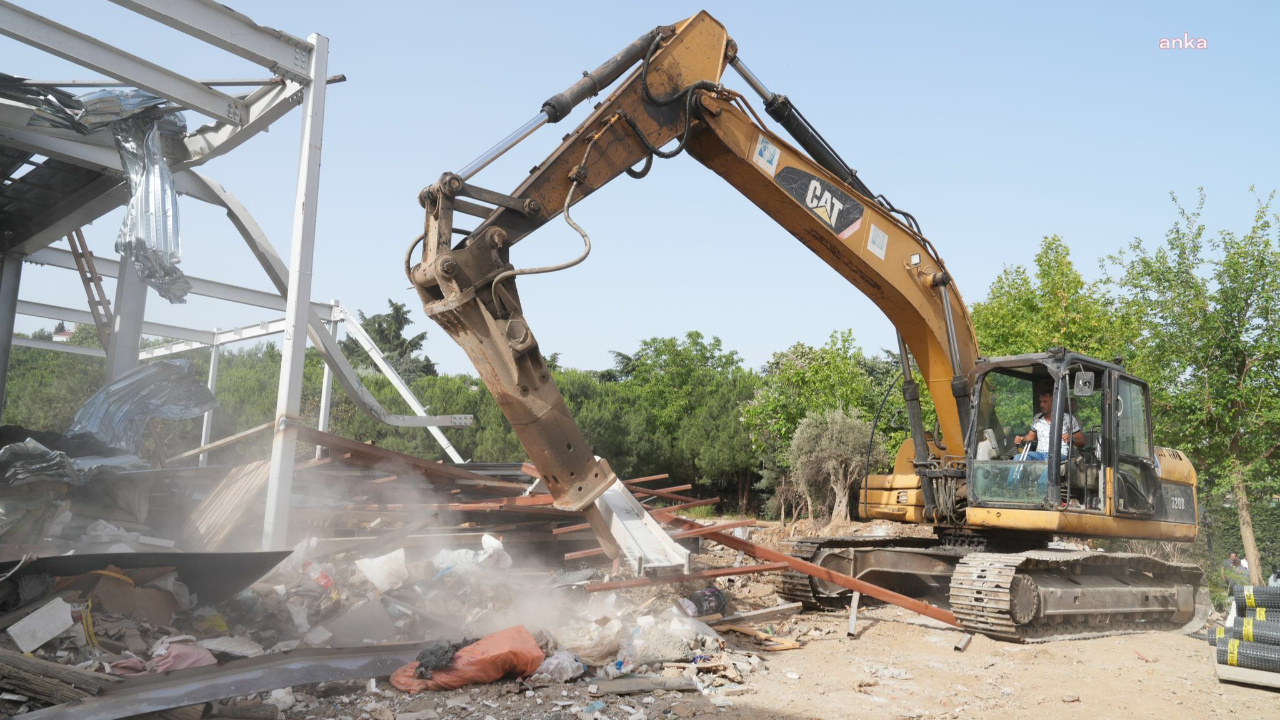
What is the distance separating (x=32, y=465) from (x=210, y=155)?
314 cm

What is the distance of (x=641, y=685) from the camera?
5.48 meters

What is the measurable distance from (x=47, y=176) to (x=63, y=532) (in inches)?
160

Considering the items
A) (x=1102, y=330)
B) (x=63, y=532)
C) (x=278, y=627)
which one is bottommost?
(x=278, y=627)

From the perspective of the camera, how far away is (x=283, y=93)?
22.2 ft

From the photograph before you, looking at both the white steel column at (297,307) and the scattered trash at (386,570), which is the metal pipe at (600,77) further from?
the scattered trash at (386,570)

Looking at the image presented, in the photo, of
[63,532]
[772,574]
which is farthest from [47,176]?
[772,574]

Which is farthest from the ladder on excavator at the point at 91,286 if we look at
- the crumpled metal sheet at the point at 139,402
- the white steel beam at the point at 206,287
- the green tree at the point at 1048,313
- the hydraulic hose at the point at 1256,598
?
the green tree at the point at 1048,313

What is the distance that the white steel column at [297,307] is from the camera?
20.3ft

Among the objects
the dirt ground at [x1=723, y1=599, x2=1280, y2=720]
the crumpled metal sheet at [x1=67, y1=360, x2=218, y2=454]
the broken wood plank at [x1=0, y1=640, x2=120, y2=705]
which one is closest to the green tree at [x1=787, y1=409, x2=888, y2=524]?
the dirt ground at [x1=723, y1=599, x2=1280, y2=720]

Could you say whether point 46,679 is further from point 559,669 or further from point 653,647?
point 653,647

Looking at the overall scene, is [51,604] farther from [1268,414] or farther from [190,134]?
[1268,414]

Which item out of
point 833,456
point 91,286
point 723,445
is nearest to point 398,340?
point 723,445

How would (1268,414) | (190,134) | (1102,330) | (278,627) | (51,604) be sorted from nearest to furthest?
(51,604), (278,627), (190,134), (1268,414), (1102,330)

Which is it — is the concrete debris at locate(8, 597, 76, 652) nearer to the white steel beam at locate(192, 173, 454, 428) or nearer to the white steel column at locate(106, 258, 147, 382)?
the white steel beam at locate(192, 173, 454, 428)
